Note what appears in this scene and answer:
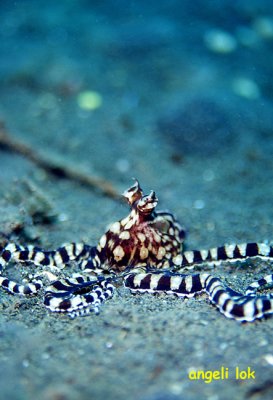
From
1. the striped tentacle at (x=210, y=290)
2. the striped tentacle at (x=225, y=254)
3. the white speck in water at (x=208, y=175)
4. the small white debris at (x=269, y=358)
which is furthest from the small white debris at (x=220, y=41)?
the small white debris at (x=269, y=358)

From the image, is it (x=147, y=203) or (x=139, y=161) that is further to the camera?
(x=139, y=161)

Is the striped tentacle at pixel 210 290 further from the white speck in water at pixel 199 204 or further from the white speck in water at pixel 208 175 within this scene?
the white speck in water at pixel 208 175

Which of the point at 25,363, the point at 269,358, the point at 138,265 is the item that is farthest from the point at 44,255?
the point at 269,358

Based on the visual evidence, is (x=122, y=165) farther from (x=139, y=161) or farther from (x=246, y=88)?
(x=246, y=88)

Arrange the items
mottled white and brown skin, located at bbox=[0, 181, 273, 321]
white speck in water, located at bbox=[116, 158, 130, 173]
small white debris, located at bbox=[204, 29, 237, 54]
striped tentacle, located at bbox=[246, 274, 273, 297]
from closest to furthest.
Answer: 1. mottled white and brown skin, located at bbox=[0, 181, 273, 321]
2. striped tentacle, located at bbox=[246, 274, 273, 297]
3. white speck in water, located at bbox=[116, 158, 130, 173]
4. small white debris, located at bbox=[204, 29, 237, 54]

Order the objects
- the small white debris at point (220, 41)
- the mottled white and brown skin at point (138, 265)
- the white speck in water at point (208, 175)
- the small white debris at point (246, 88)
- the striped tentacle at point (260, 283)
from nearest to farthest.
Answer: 1. the mottled white and brown skin at point (138, 265)
2. the striped tentacle at point (260, 283)
3. the white speck in water at point (208, 175)
4. the small white debris at point (246, 88)
5. the small white debris at point (220, 41)

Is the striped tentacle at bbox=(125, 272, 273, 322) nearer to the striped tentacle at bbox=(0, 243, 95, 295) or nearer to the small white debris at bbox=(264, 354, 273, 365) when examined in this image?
the small white debris at bbox=(264, 354, 273, 365)

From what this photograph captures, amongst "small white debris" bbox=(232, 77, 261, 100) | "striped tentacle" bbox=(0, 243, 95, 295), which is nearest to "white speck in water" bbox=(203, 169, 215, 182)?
"small white debris" bbox=(232, 77, 261, 100)
